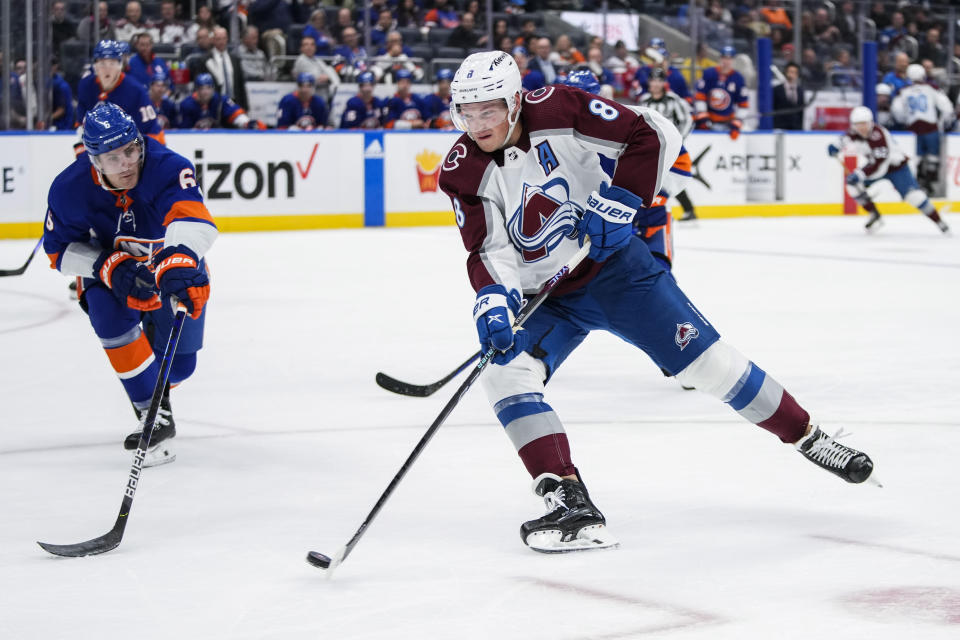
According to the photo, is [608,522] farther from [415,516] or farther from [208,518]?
[208,518]

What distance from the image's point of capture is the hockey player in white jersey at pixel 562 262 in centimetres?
301

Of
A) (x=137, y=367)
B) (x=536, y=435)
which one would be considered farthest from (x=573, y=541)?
(x=137, y=367)

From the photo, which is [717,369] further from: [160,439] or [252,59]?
[252,59]

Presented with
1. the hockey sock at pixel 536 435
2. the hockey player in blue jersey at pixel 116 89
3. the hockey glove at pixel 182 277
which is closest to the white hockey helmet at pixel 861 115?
the hockey player in blue jersey at pixel 116 89

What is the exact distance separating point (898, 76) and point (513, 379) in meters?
14.9

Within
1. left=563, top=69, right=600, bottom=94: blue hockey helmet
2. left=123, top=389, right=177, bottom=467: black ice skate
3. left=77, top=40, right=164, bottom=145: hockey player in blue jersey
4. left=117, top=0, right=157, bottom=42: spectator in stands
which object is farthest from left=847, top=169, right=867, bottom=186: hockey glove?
left=123, top=389, right=177, bottom=467: black ice skate

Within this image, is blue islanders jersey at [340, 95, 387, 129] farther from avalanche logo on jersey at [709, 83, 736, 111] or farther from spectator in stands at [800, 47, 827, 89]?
spectator in stands at [800, 47, 827, 89]

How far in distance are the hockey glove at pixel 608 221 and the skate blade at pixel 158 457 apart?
1469mm

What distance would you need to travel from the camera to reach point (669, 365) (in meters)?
3.18

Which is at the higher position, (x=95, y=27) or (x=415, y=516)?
(x=95, y=27)

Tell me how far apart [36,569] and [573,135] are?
1468mm

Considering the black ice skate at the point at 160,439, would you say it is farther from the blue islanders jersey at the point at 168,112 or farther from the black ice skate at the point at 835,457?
the blue islanders jersey at the point at 168,112

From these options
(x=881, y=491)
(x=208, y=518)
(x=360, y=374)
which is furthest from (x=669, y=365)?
(x=360, y=374)

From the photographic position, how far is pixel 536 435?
9.99ft
